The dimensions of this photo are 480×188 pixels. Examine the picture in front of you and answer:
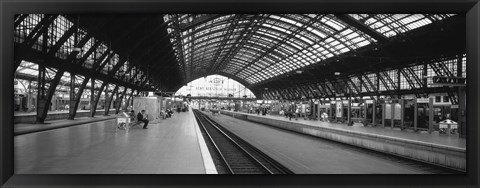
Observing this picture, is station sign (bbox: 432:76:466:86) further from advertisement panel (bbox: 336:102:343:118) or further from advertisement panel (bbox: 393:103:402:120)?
advertisement panel (bbox: 336:102:343:118)

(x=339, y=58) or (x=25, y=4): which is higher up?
(x=339, y=58)

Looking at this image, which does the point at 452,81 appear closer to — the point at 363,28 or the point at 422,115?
the point at 422,115

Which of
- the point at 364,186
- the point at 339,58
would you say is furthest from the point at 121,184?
the point at 339,58

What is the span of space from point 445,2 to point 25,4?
21.4ft

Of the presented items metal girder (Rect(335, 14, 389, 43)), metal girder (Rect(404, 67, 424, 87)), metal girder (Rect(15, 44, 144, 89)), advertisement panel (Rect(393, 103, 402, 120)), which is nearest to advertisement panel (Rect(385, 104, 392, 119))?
advertisement panel (Rect(393, 103, 402, 120))

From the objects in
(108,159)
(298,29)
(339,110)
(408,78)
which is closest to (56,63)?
(108,159)

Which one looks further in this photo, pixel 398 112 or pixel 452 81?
pixel 398 112

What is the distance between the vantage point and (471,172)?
19.6 ft

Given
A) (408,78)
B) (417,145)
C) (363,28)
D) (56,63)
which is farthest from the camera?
(408,78)

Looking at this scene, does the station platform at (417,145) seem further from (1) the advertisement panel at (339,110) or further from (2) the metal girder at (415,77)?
(2) the metal girder at (415,77)

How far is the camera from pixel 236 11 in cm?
591

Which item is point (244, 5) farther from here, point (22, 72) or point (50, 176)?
point (22, 72)

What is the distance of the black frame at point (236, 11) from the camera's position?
5.78 metres

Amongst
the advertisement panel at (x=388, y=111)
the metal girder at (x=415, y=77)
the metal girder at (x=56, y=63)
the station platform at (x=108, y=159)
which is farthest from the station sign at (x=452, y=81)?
the metal girder at (x=415, y=77)
